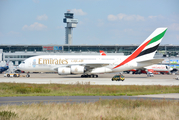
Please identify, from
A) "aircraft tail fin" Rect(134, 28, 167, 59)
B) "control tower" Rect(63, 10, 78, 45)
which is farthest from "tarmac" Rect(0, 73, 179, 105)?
"control tower" Rect(63, 10, 78, 45)

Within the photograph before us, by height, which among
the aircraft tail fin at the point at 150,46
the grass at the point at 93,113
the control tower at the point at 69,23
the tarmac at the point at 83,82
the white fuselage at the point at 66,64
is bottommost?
the tarmac at the point at 83,82

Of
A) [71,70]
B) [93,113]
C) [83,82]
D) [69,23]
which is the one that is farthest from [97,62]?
[69,23]

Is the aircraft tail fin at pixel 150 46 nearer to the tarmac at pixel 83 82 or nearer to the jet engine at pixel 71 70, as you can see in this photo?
the tarmac at pixel 83 82

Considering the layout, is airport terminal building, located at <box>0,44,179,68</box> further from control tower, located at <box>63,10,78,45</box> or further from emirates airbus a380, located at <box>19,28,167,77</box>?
control tower, located at <box>63,10,78,45</box>

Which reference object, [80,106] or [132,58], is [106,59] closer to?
[132,58]

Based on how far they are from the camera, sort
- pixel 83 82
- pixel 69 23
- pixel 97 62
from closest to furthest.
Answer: pixel 83 82 < pixel 97 62 < pixel 69 23

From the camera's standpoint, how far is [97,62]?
51.5 m

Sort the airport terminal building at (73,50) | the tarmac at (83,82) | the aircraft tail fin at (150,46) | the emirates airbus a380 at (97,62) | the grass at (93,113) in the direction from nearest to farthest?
the grass at (93,113)
the tarmac at (83,82)
the aircraft tail fin at (150,46)
the emirates airbus a380 at (97,62)
the airport terminal building at (73,50)

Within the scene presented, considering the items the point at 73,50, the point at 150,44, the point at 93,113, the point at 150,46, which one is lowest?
the point at 93,113

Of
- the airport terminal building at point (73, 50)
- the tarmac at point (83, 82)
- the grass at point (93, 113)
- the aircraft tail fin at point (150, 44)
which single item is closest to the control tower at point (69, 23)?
the airport terminal building at point (73, 50)

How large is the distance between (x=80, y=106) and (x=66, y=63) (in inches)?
1426

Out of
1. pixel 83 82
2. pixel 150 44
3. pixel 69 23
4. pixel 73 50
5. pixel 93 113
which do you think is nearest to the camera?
pixel 93 113

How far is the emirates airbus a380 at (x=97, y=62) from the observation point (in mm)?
46656

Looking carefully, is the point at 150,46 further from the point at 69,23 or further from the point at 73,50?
the point at 69,23
